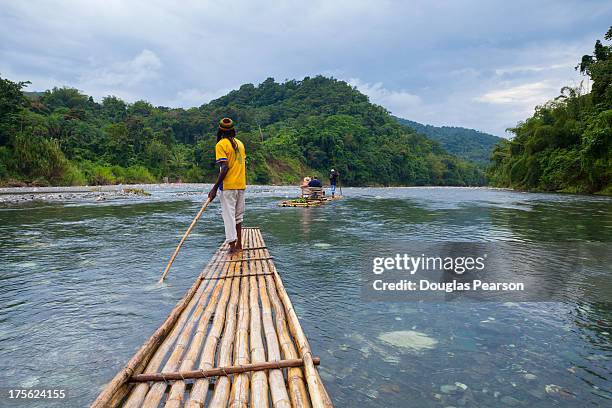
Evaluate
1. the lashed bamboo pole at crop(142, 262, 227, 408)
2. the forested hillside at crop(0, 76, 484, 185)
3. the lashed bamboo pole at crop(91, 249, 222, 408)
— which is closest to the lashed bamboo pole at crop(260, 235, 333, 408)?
the lashed bamboo pole at crop(142, 262, 227, 408)

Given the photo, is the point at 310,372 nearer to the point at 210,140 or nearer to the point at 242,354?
the point at 242,354

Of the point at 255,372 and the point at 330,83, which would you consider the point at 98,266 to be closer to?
the point at 255,372

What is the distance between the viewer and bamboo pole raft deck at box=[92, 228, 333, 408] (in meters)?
2.39

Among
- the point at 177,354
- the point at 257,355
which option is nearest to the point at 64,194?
the point at 177,354

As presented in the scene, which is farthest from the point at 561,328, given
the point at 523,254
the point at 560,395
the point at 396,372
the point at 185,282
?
the point at 185,282

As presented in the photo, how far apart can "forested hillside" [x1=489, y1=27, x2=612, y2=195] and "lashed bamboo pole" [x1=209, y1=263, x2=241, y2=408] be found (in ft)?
100

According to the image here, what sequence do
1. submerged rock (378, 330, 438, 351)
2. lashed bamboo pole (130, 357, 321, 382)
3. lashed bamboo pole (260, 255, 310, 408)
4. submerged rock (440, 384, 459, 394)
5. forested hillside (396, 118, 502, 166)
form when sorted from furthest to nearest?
forested hillside (396, 118, 502, 166)
submerged rock (378, 330, 438, 351)
submerged rock (440, 384, 459, 394)
lashed bamboo pole (130, 357, 321, 382)
lashed bamboo pole (260, 255, 310, 408)

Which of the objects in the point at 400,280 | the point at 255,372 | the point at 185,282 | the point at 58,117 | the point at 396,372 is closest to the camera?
the point at 255,372

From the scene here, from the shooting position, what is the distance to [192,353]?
118 inches

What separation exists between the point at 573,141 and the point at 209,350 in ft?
136

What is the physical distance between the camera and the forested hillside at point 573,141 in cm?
2720

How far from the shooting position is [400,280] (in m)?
5.96

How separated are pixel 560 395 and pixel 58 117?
5937cm

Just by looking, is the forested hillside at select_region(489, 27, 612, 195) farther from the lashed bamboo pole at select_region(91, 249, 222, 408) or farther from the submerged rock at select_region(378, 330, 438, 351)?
the lashed bamboo pole at select_region(91, 249, 222, 408)
